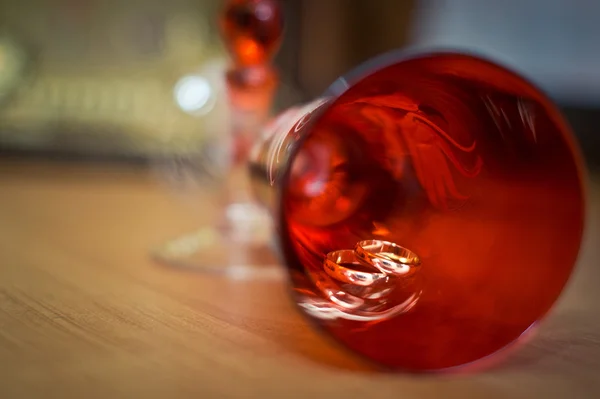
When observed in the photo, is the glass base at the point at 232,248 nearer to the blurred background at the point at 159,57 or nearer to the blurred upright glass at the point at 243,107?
the blurred upright glass at the point at 243,107

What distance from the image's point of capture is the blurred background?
1.08m

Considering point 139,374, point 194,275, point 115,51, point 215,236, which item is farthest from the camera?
point 115,51

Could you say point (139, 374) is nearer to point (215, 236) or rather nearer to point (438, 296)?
point (438, 296)

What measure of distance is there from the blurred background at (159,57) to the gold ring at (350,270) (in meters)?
0.70

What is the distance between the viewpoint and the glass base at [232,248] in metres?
0.53

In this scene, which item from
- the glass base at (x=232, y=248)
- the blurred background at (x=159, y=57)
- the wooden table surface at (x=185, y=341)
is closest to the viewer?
the wooden table surface at (x=185, y=341)

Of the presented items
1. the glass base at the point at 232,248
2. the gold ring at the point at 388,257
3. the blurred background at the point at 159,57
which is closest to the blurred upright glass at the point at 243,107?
the glass base at the point at 232,248

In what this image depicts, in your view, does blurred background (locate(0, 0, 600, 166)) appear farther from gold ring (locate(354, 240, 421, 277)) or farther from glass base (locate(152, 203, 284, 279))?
Answer: gold ring (locate(354, 240, 421, 277))

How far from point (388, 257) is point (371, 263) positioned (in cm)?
1

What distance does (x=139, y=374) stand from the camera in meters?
0.31

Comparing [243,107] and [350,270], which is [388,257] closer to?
[350,270]

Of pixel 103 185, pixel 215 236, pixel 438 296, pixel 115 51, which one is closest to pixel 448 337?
pixel 438 296

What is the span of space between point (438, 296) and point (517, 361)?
5 cm

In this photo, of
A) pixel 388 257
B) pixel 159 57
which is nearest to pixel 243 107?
pixel 388 257
